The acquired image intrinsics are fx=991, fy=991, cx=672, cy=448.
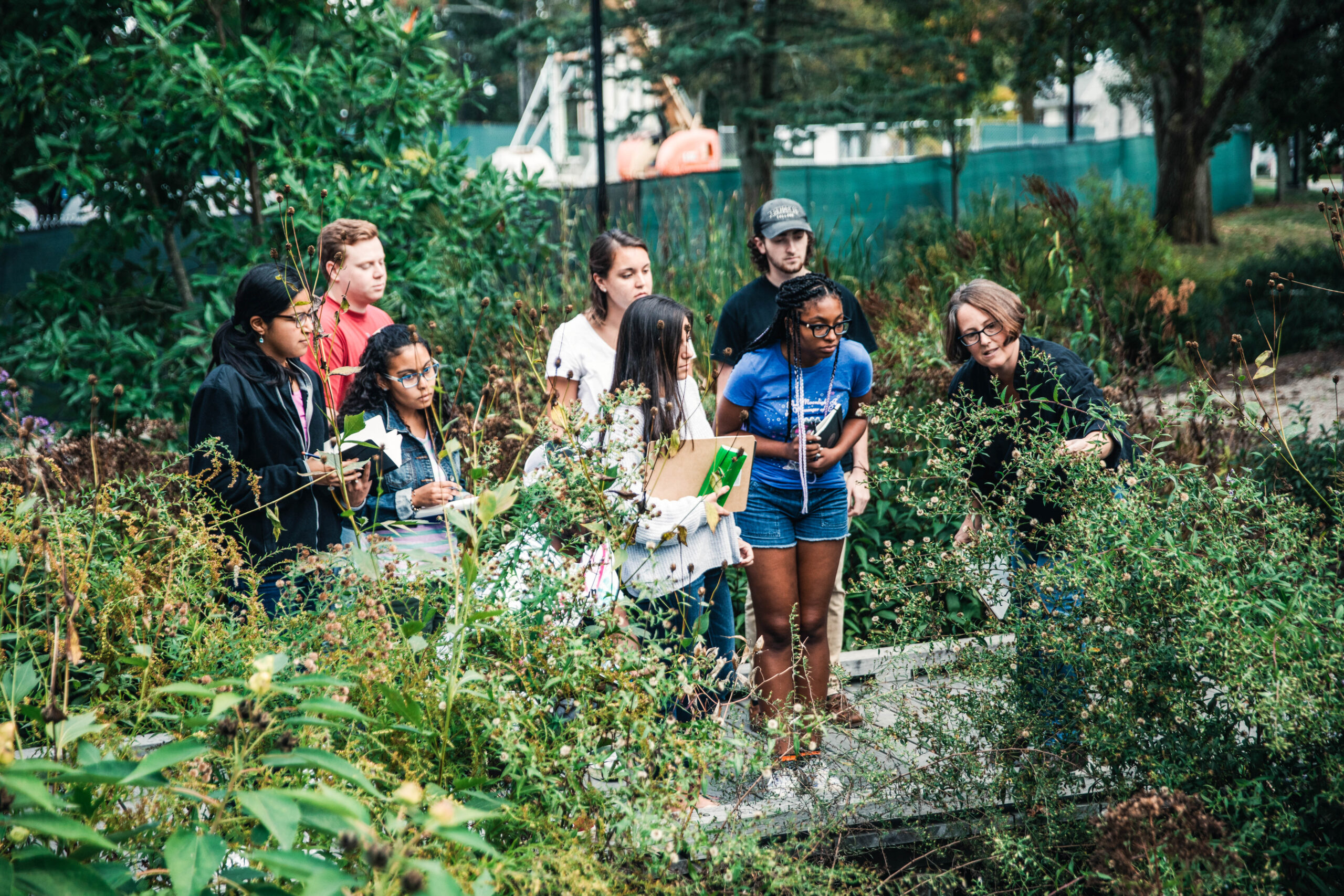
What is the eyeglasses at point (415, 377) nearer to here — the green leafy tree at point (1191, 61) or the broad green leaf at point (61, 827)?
the broad green leaf at point (61, 827)

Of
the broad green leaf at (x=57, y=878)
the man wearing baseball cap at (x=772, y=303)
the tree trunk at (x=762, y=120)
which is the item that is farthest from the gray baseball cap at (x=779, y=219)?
the tree trunk at (x=762, y=120)

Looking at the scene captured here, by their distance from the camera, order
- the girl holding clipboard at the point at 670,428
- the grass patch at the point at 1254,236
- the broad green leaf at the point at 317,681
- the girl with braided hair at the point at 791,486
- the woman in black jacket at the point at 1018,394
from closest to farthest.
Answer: the broad green leaf at the point at 317,681, the woman in black jacket at the point at 1018,394, the girl holding clipboard at the point at 670,428, the girl with braided hair at the point at 791,486, the grass patch at the point at 1254,236

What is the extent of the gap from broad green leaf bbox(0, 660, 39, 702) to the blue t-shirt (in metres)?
2.31

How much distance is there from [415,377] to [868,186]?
11409mm

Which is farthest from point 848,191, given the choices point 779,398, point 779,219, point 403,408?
point 403,408

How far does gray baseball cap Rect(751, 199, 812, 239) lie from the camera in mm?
3875

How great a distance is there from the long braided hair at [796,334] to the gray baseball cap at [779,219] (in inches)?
18.5

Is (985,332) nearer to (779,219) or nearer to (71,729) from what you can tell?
(779,219)

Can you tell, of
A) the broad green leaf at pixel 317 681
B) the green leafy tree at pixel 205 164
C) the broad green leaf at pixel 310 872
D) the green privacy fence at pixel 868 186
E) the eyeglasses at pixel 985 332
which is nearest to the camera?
the broad green leaf at pixel 310 872

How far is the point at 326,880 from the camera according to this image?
3.53 feet

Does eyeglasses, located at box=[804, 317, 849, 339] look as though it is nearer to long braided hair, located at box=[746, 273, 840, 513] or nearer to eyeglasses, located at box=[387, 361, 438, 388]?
long braided hair, located at box=[746, 273, 840, 513]

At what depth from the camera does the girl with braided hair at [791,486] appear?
338 centimetres

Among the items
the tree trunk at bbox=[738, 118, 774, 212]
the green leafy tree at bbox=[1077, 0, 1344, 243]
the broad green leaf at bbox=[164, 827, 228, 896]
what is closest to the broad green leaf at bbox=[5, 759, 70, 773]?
the broad green leaf at bbox=[164, 827, 228, 896]

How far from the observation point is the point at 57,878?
1.18m
